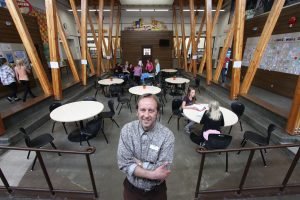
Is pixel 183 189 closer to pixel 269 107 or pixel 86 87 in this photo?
pixel 269 107

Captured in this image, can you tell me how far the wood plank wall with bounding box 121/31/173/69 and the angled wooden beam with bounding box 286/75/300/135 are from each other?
12129 mm

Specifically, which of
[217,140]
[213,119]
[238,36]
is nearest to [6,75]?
[213,119]

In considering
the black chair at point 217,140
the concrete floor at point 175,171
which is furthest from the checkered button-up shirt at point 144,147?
the black chair at point 217,140

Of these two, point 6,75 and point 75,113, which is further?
point 6,75

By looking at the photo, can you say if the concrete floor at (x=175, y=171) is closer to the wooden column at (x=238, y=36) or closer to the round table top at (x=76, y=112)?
the round table top at (x=76, y=112)

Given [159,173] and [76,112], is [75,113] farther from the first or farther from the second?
[159,173]

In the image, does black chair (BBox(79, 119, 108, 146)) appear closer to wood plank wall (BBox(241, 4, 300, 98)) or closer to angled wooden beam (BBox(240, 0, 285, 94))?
angled wooden beam (BBox(240, 0, 285, 94))

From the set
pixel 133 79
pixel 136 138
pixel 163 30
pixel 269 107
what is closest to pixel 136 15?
pixel 163 30

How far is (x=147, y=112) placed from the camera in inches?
53.9

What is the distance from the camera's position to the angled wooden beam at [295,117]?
3389mm

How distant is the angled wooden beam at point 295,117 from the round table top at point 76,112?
13.3ft

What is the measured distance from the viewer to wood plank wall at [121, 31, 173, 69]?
47.2 feet

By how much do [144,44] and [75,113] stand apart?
12237 mm

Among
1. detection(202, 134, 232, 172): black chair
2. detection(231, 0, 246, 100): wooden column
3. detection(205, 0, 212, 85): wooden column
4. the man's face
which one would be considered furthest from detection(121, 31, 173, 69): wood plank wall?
the man's face
